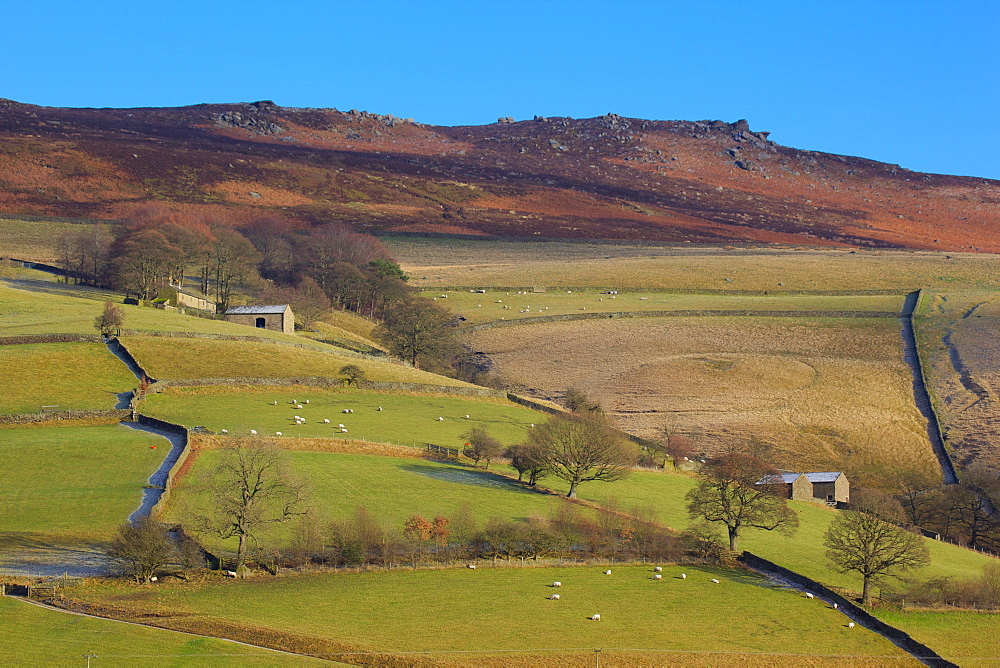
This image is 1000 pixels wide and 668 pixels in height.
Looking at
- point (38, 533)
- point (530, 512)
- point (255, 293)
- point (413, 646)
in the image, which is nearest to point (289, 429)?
point (530, 512)

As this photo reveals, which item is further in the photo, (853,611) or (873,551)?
(873,551)

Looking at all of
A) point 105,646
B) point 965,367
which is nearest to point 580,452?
point 105,646

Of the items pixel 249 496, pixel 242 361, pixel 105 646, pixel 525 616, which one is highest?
pixel 242 361

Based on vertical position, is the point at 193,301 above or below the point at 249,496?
above

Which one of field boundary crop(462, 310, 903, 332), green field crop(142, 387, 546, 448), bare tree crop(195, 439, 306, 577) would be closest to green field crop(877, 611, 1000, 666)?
bare tree crop(195, 439, 306, 577)

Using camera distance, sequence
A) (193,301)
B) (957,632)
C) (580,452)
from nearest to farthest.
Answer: (957,632) → (580,452) → (193,301)

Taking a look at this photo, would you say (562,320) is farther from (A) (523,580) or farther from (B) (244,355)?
(A) (523,580)

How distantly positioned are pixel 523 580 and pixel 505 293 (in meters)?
91.6

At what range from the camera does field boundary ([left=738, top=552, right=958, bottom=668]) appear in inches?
1389

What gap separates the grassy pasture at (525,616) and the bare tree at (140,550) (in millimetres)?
962

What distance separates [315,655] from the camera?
2966 cm

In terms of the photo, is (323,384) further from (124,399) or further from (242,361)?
(124,399)

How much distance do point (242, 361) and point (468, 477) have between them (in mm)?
25036

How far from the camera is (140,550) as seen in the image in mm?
34812
